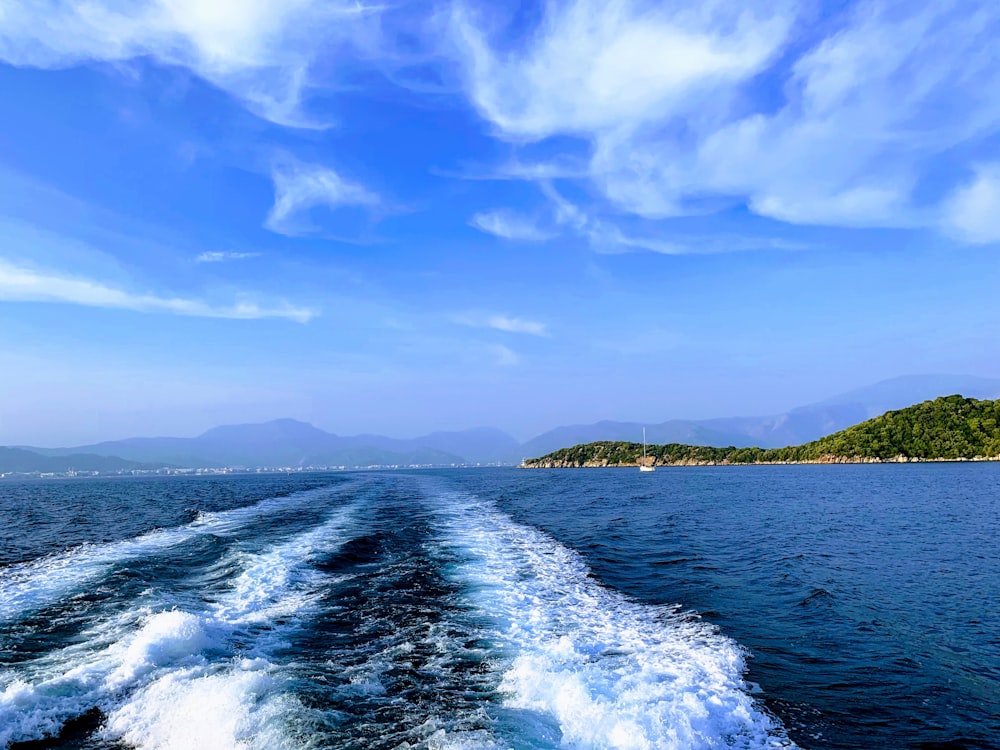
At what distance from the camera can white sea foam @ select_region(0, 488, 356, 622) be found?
15.1 m

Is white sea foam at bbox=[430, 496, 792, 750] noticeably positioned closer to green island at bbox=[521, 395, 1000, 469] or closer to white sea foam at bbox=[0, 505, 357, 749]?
white sea foam at bbox=[0, 505, 357, 749]

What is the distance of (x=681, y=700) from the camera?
883 centimetres

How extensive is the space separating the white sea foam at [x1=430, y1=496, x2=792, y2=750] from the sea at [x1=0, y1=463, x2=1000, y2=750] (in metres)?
0.06

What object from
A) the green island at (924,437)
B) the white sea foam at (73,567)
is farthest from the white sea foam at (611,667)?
the green island at (924,437)

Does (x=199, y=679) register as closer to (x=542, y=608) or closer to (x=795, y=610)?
(x=542, y=608)

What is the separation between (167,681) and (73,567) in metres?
14.6

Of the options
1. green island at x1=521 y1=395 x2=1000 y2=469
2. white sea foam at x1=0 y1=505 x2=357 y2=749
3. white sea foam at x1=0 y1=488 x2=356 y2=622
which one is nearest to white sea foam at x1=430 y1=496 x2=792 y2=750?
white sea foam at x1=0 y1=505 x2=357 y2=749

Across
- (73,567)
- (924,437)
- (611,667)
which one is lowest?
(73,567)

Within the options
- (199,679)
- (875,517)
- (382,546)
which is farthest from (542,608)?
(875,517)

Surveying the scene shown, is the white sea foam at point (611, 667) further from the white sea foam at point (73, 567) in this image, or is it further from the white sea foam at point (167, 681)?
the white sea foam at point (73, 567)

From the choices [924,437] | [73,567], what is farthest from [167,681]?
[924,437]

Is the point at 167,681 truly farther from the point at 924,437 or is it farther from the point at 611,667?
the point at 924,437

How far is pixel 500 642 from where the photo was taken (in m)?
11.5

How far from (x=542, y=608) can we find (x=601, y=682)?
5.08 m
